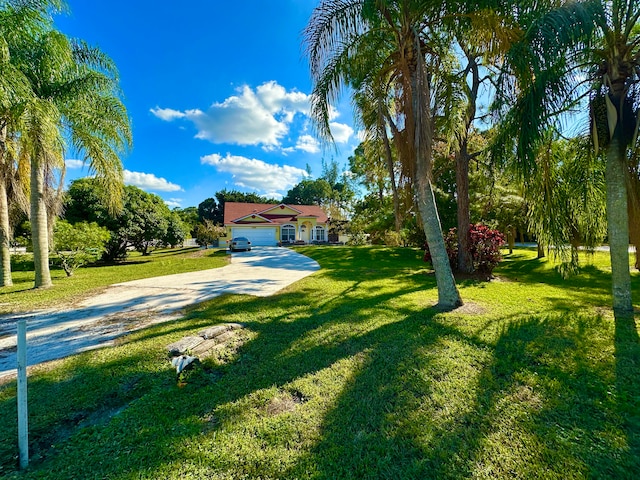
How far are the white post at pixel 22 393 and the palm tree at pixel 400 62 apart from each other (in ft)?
18.1

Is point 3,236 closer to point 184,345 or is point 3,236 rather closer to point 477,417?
point 184,345

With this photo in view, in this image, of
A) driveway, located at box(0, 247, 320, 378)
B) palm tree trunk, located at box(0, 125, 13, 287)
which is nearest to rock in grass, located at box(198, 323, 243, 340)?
driveway, located at box(0, 247, 320, 378)

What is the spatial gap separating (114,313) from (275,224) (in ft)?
83.0

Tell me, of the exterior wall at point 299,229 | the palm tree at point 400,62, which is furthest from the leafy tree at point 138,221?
the palm tree at point 400,62

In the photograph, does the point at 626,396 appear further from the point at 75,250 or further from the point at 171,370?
the point at 75,250

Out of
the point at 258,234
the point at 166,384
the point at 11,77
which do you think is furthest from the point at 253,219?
the point at 166,384

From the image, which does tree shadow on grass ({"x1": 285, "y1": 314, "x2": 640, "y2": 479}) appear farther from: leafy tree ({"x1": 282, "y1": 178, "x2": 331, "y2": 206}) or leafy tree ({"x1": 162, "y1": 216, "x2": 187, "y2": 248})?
leafy tree ({"x1": 282, "y1": 178, "x2": 331, "y2": 206})

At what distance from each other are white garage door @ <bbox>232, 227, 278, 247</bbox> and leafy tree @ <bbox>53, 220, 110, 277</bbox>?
713 inches

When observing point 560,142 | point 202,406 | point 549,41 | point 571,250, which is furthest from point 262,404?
point 560,142

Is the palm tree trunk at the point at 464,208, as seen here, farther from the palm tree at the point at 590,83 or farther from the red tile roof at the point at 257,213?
the red tile roof at the point at 257,213

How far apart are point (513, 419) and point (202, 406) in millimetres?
3006

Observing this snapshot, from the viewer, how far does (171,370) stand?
345 cm

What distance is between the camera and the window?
31750mm

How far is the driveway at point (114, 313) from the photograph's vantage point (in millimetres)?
4266
